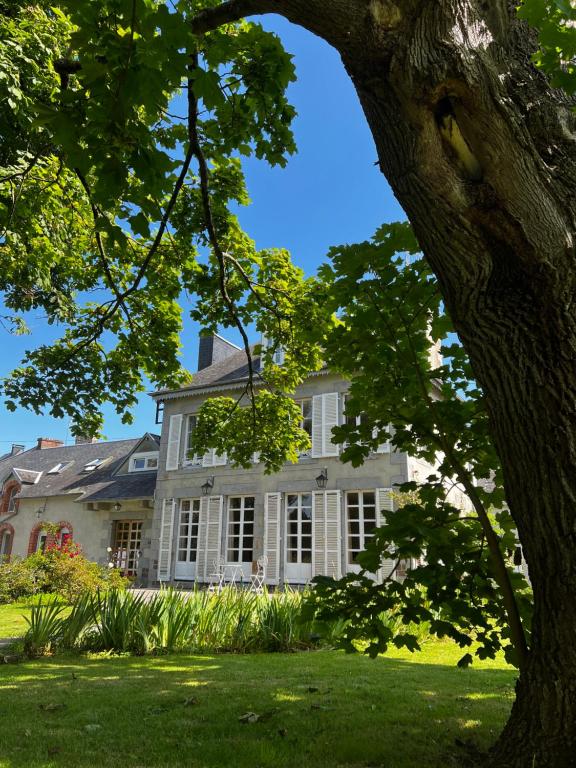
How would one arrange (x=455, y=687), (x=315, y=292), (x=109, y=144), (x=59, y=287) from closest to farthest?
1. (x=109, y=144)
2. (x=455, y=687)
3. (x=315, y=292)
4. (x=59, y=287)

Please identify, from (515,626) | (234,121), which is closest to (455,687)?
(515,626)

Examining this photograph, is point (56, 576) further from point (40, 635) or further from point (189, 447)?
point (189, 447)

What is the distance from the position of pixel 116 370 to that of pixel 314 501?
868 centimetres

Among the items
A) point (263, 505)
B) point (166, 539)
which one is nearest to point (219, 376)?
point (263, 505)

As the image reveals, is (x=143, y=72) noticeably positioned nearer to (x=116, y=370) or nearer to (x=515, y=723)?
(x=515, y=723)

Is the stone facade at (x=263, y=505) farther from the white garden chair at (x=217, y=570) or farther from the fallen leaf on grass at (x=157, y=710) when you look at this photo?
the fallen leaf on grass at (x=157, y=710)

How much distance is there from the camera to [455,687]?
464 cm

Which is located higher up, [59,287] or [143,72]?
[59,287]

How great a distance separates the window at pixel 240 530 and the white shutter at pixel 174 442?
8.39ft

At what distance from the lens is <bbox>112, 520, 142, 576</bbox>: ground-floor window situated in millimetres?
18797

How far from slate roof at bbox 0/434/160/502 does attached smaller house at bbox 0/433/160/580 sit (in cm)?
4

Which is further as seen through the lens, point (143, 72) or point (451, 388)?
point (451, 388)

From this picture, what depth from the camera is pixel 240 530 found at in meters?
16.1

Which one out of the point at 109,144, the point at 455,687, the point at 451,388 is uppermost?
the point at 109,144
